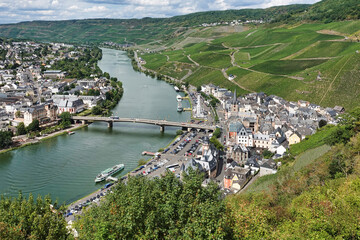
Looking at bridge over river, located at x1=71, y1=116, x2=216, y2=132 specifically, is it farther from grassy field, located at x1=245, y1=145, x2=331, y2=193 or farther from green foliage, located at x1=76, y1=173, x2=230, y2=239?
green foliage, located at x1=76, y1=173, x2=230, y2=239

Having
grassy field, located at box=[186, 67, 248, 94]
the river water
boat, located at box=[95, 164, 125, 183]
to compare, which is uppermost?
grassy field, located at box=[186, 67, 248, 94]

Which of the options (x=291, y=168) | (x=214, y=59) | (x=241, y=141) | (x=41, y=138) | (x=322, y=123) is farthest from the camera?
(x=214, y=59)

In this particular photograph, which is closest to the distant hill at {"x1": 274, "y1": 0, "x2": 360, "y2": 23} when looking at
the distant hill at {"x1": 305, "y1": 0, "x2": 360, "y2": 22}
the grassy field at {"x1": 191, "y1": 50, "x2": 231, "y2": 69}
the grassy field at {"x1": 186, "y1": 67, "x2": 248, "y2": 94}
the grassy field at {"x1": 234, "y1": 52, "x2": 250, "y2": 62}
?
the distant hill at {"x1": 305, "y1": 0, "x2": 360, "y2": 22}

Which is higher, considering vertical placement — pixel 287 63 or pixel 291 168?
pixel 287 63

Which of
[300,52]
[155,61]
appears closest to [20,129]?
[300,52]

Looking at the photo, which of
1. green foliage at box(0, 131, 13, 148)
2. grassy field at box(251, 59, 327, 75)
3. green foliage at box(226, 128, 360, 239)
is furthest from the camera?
grassy field at box(251, 59, 327, 75)

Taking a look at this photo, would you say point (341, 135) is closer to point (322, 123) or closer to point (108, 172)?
point (322, 123)

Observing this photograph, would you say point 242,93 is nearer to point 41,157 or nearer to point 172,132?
point 172,132

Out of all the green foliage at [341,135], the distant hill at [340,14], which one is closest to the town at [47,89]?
the green foliage at [341,135]
